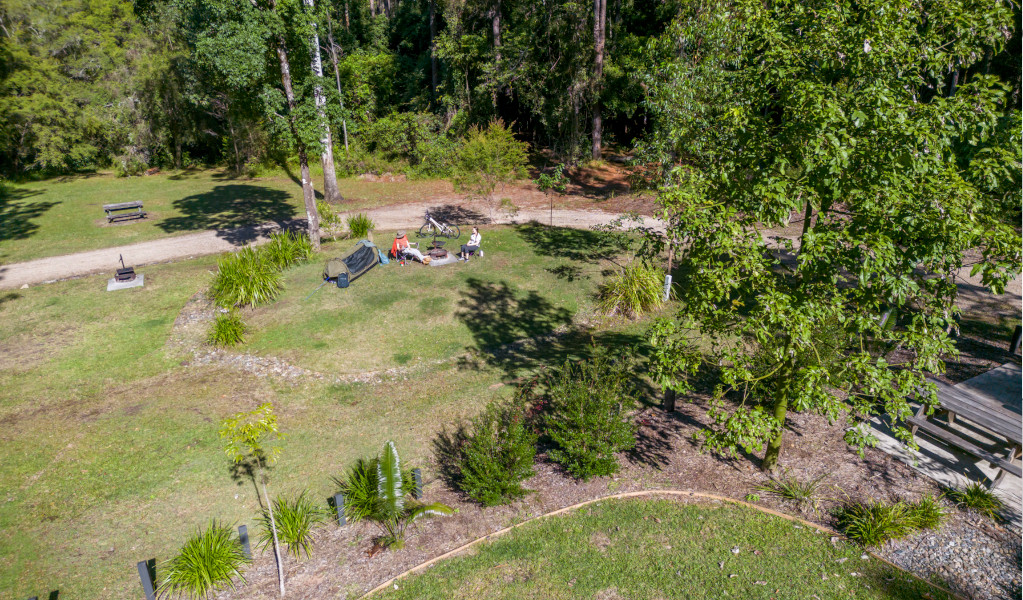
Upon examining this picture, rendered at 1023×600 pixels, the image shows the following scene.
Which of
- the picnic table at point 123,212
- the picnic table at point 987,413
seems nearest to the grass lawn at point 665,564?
the picnic table at point 987,413

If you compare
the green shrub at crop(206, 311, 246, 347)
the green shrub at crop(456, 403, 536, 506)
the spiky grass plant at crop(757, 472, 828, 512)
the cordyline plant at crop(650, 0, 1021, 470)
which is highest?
the cordyline plant at crop(650, 0, 1021, 470)

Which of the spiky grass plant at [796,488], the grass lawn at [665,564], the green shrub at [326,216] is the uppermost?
the green shrub at [326,216]

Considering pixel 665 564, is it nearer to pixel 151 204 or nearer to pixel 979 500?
pixel 979 500

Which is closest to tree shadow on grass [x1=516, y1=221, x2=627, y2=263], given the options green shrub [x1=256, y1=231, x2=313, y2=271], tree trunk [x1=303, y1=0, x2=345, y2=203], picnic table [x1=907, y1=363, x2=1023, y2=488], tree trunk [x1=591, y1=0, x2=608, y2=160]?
green shrub [x1=256, y1=231, x2=313, y2=271]

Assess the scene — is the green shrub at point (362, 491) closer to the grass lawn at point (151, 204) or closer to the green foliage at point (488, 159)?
the green foliage at point (488, 159)

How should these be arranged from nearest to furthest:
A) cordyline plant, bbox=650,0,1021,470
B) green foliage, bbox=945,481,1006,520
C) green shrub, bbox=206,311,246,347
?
cordyline plant, bbox=650,0,1021,470
green foliage, bbox=945,481,1006,520
green shrub, bbox=206,311,246,347

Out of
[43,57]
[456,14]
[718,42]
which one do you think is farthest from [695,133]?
[43,57]

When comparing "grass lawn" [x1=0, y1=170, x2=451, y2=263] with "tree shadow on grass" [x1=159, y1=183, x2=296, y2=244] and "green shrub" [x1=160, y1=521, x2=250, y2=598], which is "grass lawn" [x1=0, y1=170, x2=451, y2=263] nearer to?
"tree shadow on grass" [x1=159, y1=183, x2=296, y2=244]
